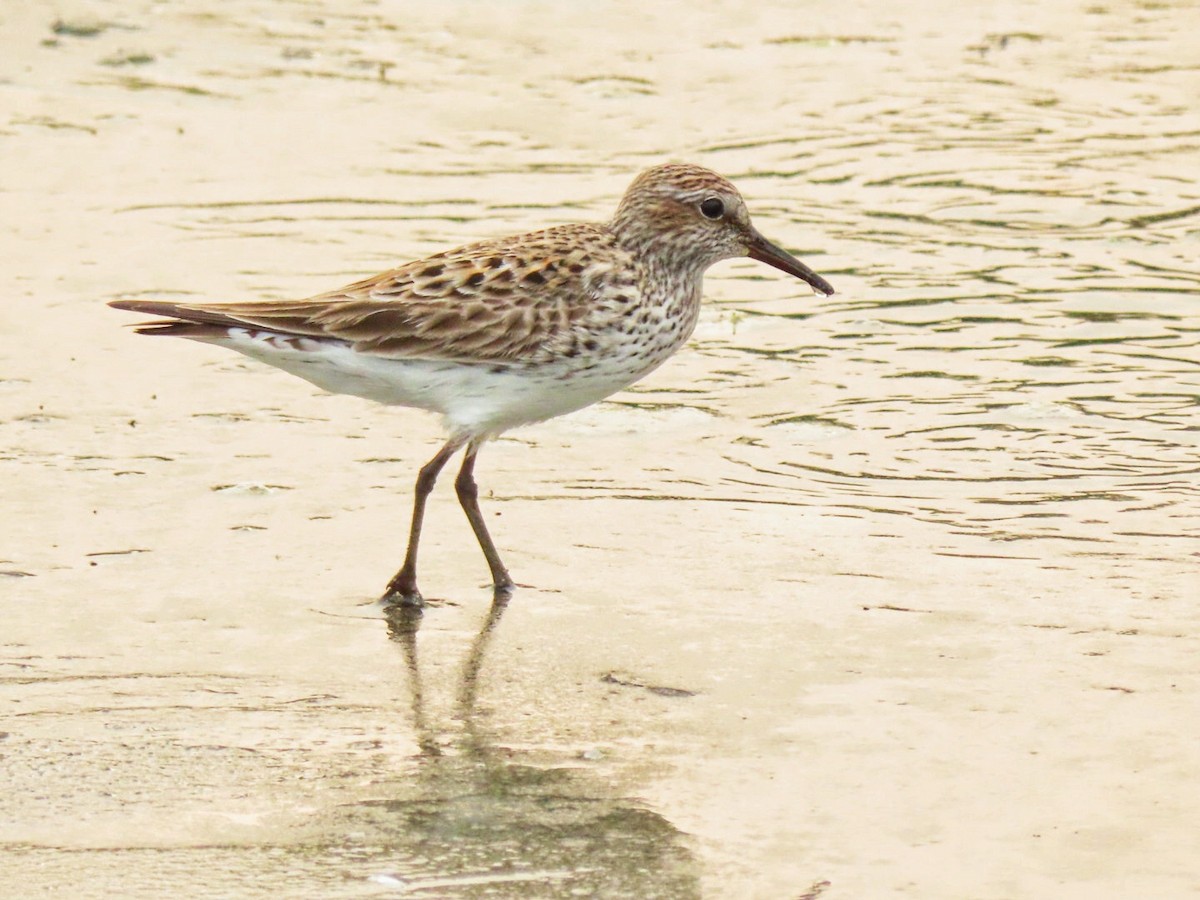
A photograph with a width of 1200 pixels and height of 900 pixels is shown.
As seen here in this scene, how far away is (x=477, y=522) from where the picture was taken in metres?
7.95

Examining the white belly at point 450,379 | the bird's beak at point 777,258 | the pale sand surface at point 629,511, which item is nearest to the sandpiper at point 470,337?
the white belly at point 450,379

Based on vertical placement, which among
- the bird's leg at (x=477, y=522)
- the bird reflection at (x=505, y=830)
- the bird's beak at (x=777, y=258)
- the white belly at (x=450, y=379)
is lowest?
the bird reflection at (x=505, y=830)

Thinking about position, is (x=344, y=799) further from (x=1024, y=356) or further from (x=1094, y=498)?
(x=1024, y=356)

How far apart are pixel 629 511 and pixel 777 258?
142cm

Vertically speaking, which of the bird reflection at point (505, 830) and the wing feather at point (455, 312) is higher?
the wing feather at point (455, 312)

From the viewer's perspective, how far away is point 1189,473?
8891 mm

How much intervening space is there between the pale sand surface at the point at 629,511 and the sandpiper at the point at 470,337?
589 mm

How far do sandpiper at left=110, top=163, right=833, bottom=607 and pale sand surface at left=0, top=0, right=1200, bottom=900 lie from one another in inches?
23.2

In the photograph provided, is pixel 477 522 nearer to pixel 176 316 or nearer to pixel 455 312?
pixel 455 312

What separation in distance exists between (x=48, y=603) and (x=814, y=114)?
8863mm

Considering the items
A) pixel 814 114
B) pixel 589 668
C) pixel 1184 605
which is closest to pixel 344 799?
pixel 589 668

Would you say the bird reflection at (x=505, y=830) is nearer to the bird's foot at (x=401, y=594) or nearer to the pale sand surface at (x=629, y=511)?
the pale sand surface at (x=629, y=511)

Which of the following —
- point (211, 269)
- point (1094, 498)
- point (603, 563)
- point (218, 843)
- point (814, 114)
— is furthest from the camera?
point (814, 114)

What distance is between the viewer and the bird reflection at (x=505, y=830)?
5.48m
